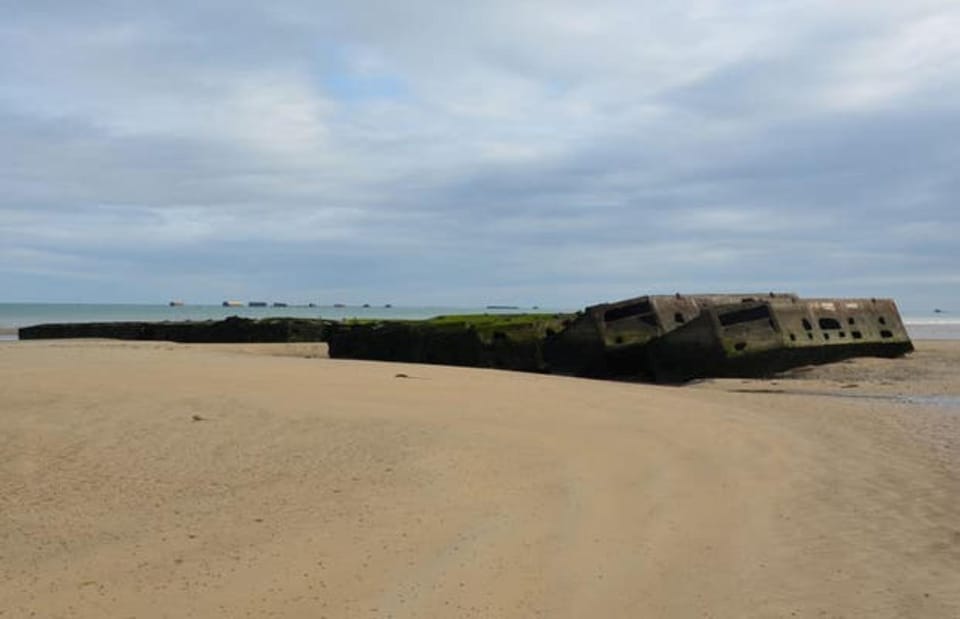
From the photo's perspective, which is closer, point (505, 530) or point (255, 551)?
point (255, 551)

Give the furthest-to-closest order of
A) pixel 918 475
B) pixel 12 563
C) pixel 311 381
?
1. pixel 311 381
2. pixel 918 475
3. pixel 12 563

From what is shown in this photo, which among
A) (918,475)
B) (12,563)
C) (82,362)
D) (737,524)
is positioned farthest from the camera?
(82,362)

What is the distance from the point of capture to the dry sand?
14.0ft

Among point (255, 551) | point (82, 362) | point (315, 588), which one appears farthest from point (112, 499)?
point (82, 362)

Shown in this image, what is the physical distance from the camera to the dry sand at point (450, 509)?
4.28 m

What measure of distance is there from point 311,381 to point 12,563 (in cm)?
760

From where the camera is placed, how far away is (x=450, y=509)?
5699 mm

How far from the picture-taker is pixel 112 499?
18.8 ft

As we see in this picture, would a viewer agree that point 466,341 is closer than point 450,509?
No

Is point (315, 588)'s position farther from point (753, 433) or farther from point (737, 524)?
point (753, 433)

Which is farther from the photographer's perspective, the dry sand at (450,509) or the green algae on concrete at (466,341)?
the green algae on concrete at (466,341)

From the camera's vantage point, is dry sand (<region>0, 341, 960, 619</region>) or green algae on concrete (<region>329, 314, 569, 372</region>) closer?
dry sand (<region>0, 341, 960, 619</region>)

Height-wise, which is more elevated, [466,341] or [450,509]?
[466,341]

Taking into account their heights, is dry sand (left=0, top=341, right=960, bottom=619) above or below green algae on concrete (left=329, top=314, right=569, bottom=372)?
below
